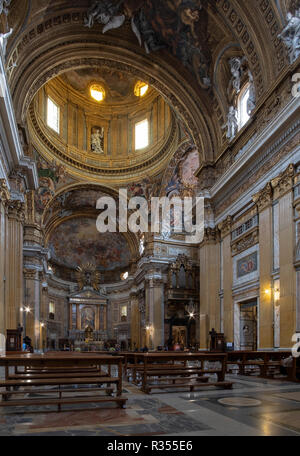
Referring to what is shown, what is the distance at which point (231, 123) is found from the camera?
18312mm

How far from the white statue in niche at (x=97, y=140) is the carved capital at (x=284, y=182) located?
22.0m

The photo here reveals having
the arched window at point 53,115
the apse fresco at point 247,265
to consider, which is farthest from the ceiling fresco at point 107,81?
the apse fresco at point 247,265

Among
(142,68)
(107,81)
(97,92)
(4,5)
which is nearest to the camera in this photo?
(4,5)

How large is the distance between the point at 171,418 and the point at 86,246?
118 feet

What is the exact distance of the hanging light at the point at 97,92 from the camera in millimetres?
32812

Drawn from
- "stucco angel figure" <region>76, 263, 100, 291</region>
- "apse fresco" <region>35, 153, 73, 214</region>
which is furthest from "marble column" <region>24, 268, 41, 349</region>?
"stucco angel figure" <region>76, 263, 100, 291</region>

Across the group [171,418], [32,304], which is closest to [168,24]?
[171,418]

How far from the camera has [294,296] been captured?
12.0 m

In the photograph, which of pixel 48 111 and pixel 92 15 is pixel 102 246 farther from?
pixel 92 15

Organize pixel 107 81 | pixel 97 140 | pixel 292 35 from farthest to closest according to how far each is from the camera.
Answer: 1. pixel 97 140
2. pixel 107 81
3. pixel 292 35

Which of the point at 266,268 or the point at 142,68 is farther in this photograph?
the point at 142,68

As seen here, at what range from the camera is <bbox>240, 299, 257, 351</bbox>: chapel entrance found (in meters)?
16.5

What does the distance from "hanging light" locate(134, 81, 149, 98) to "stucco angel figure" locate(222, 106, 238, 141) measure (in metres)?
15.4

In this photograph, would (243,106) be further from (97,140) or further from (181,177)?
(97,140)
